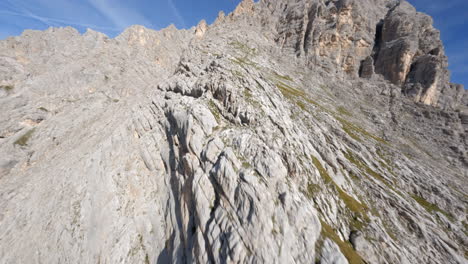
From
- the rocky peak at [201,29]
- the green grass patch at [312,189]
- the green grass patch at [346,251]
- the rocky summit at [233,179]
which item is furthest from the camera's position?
the rocky peak at [201,29]

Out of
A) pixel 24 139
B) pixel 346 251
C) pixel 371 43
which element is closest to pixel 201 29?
pixel 24 139

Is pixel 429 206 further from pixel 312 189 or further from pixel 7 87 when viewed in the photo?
pixel 7 87

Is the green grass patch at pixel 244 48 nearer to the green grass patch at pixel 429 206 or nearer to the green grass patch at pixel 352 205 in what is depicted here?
the green grass patch at pixel 352 205

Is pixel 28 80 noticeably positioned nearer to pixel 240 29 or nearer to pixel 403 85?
pixel 240 29

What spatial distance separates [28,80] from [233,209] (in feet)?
376

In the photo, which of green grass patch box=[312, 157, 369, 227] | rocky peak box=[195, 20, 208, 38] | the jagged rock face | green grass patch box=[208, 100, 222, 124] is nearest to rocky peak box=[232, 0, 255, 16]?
the jagged rock face

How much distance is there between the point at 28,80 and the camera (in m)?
72.5

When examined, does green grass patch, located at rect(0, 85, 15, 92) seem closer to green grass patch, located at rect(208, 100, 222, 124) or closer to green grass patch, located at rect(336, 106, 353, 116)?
green grass patch, located at rect(208, 100, 222, 124)

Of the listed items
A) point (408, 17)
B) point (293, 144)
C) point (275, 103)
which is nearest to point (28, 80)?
point (275, 103)

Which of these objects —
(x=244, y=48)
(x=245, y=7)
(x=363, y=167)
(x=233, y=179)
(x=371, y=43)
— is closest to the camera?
(x=233, y=179)

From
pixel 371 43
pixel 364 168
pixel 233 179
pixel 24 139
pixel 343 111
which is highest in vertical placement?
pixel 371 43

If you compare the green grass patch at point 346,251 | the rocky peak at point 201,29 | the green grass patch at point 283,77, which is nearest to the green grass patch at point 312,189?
the green grass patch at point 346,251

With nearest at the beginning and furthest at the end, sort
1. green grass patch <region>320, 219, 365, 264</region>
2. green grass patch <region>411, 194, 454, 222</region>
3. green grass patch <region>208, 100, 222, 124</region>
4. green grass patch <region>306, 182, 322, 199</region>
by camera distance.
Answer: green grass patch <region>320, 219, 365, 264</region> → green grass patch <region>306, 182, 322, 199</region> → green grass patch <region>208, 100, 222, 124</region> → green grass patch <region>411, 194, 454, 222</region>

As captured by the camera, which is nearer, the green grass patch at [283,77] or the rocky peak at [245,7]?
the green grass patch at [283,77]
